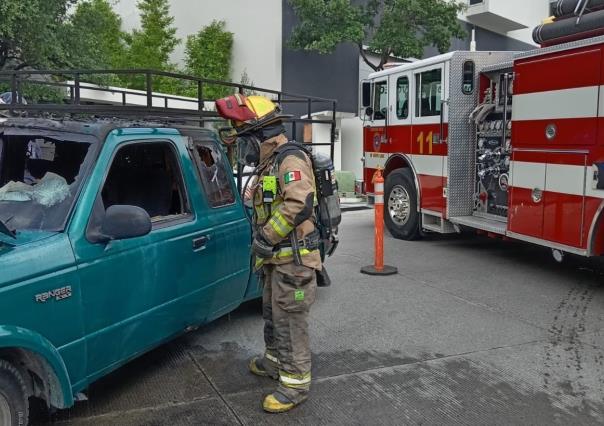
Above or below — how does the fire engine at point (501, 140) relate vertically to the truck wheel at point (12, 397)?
above

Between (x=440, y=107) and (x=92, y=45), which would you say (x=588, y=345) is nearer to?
(x=440, y=107)

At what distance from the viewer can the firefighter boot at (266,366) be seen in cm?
418

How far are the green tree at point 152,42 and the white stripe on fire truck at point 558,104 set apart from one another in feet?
62.9

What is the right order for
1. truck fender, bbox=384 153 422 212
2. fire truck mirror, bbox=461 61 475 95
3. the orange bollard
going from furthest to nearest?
truck fender, bbox=384 153 422 212 → fire truck mirror, bbox=461 61 475 95 → the orange bollard

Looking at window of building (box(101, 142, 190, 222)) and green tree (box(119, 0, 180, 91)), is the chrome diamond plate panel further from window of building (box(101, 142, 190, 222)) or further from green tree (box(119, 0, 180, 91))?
green tree (box(119, 0, 180, 91))

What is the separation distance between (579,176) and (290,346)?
3.80m

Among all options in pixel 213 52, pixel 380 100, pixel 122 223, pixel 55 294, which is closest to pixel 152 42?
pixel 213 52

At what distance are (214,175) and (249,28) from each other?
59.9ft

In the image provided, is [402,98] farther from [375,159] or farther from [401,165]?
[375,159]

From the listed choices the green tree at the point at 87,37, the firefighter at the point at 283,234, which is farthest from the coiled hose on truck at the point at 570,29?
the green tree at the point at 87,37

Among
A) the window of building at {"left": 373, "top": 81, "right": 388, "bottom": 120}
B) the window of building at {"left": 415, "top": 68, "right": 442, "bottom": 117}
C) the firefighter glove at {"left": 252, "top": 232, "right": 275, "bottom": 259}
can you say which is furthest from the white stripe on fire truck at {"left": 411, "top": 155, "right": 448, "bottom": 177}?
the firefighter glove at {"left": 252, "top": 232, "right": 275, "bottom": 259}

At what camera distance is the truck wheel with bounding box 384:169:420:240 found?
937cm

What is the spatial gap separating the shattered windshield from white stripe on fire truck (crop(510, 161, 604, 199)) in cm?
471

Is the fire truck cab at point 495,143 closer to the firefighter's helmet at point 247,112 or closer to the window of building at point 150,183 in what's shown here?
the firefighter's helmet at point 247,112
